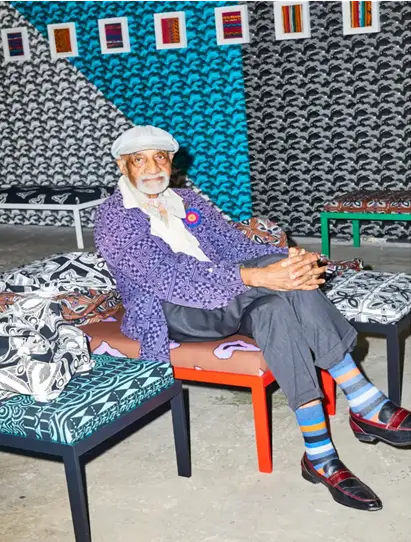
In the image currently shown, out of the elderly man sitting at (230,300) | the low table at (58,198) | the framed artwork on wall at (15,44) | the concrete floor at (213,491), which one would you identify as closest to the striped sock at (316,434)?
the elderly man sitting at (230,300)

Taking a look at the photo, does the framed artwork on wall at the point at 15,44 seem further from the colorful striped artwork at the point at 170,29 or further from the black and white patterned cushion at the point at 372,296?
the black and white patterned cushion at the point at 372,296

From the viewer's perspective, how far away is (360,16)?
543 centimetres

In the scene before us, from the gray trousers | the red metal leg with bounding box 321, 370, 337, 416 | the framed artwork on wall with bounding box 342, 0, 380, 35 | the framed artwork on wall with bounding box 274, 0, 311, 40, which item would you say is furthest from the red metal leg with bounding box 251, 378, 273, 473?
the framed artwork on wall with bounding box 274, 0, 311, 40

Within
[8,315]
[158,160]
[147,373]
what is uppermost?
[158,160]

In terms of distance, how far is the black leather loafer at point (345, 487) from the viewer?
221 cm

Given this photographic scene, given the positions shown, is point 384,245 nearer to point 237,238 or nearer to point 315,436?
point 237,238

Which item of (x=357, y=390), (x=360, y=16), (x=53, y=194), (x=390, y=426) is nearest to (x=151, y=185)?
(x=357, y=390)

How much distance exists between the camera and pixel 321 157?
5895 millimetres

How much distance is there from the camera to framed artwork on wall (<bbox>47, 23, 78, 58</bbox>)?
6570mm

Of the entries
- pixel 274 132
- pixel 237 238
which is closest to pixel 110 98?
pixel 274 132

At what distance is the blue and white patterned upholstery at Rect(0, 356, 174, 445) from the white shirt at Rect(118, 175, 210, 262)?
0.49m

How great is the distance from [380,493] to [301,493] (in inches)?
9.0

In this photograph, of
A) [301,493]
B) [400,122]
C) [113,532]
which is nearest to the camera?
[113,532]

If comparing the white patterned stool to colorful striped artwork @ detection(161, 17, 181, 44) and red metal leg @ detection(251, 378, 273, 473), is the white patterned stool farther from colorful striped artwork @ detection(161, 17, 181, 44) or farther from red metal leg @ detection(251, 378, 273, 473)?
colorful striped artwork @ detection(161, 17, 181, 44)
